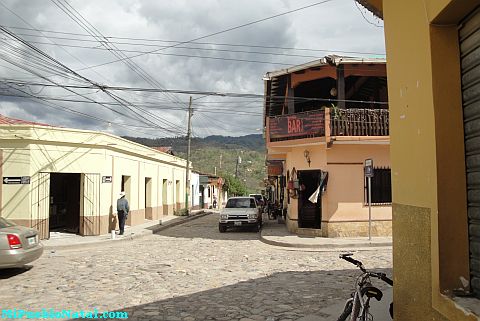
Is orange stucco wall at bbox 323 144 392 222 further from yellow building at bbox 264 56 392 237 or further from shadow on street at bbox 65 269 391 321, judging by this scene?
shadow on street at bbox 65 269 391 321

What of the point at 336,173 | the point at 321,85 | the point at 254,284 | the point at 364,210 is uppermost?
the point at 321,85

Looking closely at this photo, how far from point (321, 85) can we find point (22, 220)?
558 inches

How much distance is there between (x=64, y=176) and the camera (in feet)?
66.6

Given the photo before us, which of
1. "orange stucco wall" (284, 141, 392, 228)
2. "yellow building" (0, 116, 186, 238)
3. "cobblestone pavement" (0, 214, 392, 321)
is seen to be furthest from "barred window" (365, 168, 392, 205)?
"yellow building" (0, 116, 186, 238)

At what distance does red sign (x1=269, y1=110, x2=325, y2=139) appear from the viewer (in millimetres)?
15470

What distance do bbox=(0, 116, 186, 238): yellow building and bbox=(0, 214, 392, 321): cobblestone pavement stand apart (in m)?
3.28

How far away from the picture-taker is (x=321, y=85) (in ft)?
66.1

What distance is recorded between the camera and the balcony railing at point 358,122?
15.3m

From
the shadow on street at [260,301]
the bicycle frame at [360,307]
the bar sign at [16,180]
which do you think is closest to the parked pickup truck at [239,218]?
the bar sign at [16,180]

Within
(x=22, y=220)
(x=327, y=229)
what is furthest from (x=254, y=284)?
(x=22, y=220)

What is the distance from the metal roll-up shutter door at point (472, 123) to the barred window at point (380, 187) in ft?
41.4

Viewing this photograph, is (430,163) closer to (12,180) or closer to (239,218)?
(12,180)

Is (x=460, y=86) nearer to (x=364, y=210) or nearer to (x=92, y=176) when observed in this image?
(x=364, y=210)

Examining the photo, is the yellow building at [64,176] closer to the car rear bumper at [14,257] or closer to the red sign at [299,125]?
the car rear bumper at [14,257]
